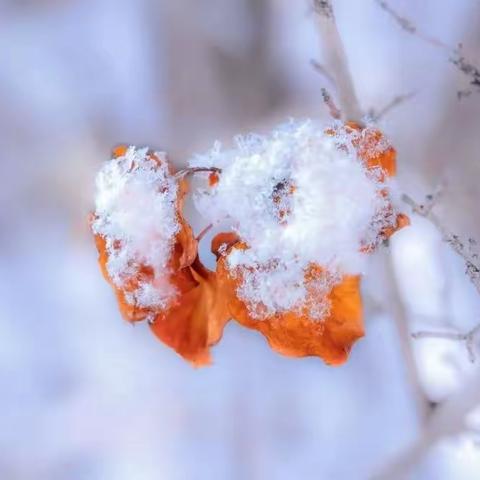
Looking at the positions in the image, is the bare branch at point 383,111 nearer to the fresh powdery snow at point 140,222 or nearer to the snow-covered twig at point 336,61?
the snow-covered twig at point 336,61

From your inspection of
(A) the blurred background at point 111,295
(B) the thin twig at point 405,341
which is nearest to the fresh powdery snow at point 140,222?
(B) the thin twig at point 405,341

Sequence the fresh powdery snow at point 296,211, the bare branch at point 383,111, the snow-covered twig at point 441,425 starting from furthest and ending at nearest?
the snow-covered twig at point 441,425, the bare branch at point 383,111, the fresh powdery snow at point 296,211

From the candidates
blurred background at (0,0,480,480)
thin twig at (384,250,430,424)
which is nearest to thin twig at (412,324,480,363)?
thin twig at (384,250,430,424)

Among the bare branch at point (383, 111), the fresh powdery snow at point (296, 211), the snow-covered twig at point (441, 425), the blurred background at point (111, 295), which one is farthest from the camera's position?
the blurred background at point (111, 295)

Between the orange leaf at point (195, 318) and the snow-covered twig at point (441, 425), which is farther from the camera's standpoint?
the snow-covered twig at point (441, 425)

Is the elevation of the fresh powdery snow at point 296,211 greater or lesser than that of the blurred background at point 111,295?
greater

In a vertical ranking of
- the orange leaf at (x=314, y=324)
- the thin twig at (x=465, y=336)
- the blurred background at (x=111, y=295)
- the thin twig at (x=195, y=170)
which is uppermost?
the thin twig at (x=195, y=170)

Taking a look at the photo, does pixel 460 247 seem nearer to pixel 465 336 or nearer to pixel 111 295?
pixel 465 336

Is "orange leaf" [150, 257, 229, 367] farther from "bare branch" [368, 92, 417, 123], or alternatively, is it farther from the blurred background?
the blurred background
